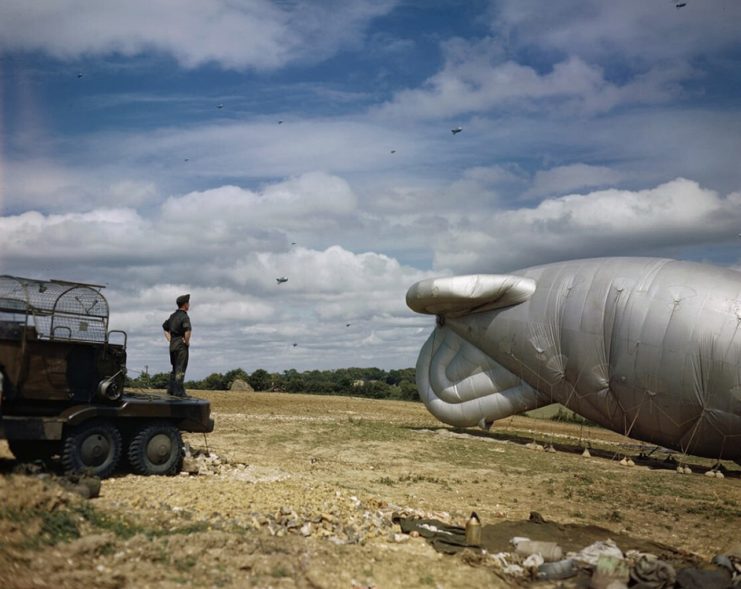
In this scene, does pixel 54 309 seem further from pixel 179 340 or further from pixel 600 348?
pixel 600 348

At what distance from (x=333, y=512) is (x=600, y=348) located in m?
12.4

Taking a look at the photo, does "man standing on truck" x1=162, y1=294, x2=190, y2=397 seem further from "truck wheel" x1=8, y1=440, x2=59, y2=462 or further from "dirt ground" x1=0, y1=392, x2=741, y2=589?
"truck wheel" x1=8, y1=440, x2=59, y2=462

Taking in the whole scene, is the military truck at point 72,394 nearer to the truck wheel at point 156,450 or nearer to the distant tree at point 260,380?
the truck wheel at point 156,450

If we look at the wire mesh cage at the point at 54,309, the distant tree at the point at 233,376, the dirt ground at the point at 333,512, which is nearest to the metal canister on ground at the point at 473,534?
the dirt ground at the point at 333,512

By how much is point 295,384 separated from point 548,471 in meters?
39.7

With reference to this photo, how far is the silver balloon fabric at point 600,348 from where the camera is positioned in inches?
751

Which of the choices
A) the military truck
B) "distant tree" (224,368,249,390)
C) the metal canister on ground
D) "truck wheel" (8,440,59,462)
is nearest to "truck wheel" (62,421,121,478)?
the military truck

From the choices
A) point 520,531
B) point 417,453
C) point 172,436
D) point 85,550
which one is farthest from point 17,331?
point 417,453

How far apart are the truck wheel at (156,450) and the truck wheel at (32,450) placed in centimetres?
134

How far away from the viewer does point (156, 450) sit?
1307 centimetres

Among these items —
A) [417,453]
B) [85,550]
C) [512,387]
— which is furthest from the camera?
[512,387]

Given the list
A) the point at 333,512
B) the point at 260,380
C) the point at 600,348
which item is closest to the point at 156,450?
the point at 333,512

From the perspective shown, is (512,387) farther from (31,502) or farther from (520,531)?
(31,502)

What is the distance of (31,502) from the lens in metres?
8.74
